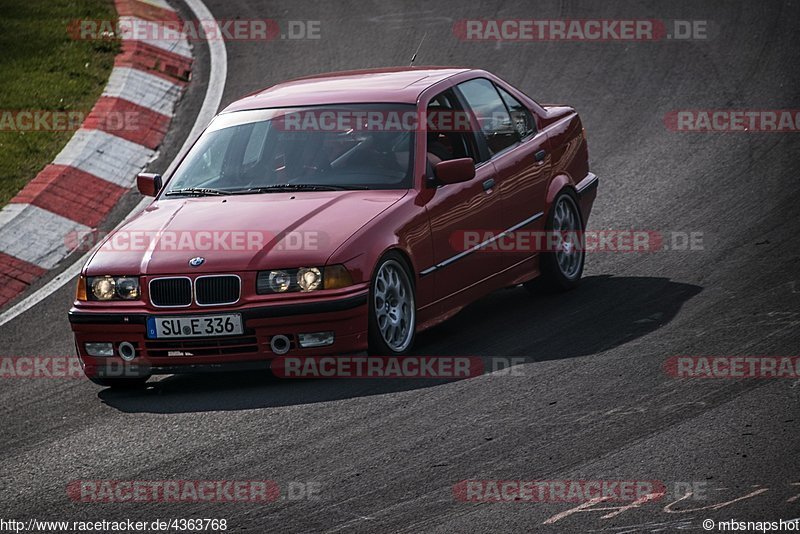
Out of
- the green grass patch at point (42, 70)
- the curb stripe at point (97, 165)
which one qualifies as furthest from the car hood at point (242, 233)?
the green grass patch at point (42, 70)

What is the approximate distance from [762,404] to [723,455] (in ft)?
2.51

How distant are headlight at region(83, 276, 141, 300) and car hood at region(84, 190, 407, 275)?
0.04 metres

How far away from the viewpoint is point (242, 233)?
7652 millimetres

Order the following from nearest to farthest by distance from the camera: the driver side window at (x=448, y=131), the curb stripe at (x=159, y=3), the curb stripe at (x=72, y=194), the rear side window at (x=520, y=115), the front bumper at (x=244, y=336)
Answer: the front bumper at (x=244, y=336) → the driver side window at (x=448, y=131) → the rear side window at (x=520, y=115) → the curb stripe at (x=72, y=194) → the curb stripe at (x=159, y=3)

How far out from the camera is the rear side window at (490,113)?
9.25 meters

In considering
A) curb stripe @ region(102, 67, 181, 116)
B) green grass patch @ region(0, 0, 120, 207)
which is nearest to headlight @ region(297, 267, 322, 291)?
green grass patch @ region(0, 0, 120, 207)

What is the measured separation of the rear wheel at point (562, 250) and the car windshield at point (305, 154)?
156 centimetres

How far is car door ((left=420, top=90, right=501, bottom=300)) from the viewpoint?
8.32m

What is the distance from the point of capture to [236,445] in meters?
6.42

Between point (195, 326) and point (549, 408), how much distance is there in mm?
2041

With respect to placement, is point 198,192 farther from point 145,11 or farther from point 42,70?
point 145,11

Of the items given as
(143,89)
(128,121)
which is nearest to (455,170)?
(128,121)

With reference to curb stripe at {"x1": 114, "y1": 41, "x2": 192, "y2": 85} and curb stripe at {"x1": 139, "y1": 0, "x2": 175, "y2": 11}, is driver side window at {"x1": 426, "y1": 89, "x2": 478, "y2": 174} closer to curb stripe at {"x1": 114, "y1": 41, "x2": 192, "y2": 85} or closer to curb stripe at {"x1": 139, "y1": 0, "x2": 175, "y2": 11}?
curb stripe at {"x1": 114, "y1": 41, "x2": 192, "y2": 85}

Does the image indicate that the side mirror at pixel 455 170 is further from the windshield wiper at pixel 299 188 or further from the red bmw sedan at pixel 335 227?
the windshield wiper at pixel 299 188
